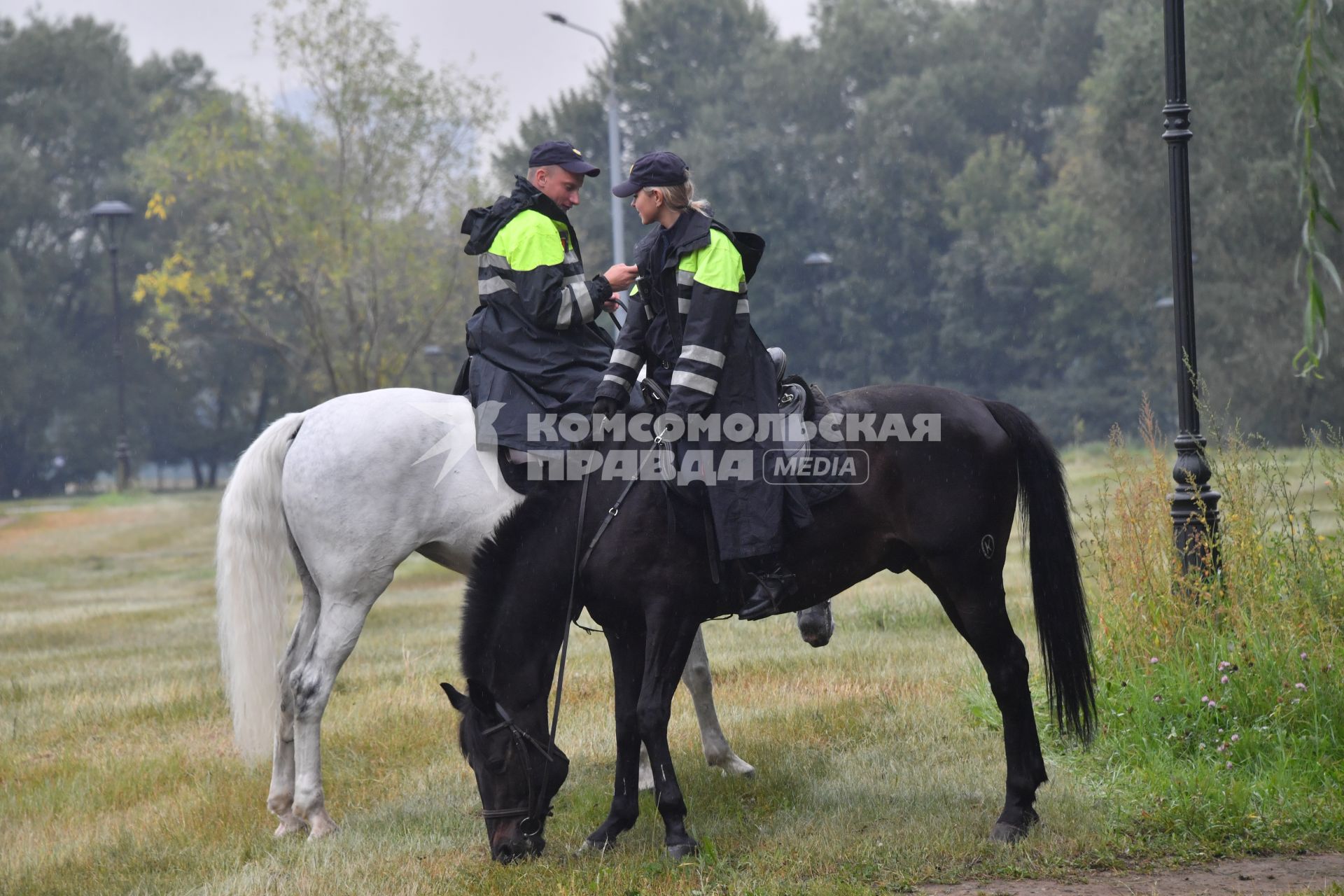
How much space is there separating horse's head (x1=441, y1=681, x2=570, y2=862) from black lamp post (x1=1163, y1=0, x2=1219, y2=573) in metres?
3.57

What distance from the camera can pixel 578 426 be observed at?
6055 millimetres

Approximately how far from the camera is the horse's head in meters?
5.21

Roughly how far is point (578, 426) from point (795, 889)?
2257mm

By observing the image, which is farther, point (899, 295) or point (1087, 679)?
point (899, 295)

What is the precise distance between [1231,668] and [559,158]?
13.3ft

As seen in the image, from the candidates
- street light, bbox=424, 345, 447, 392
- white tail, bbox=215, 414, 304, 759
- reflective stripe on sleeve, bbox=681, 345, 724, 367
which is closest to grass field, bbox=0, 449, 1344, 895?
white tail, bbox=215, 414, 304, 759

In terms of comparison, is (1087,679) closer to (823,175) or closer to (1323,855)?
(1323,855)

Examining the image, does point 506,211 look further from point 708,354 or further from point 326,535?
point 326,535

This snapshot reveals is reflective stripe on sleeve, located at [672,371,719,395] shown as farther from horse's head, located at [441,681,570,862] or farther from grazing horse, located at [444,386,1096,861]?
horse's head, located at [441,681,570,862]

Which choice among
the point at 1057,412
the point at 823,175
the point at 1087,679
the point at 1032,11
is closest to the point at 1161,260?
the point at 1057,412

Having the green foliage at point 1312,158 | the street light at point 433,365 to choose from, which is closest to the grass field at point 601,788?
the green foliage at point 1312,158

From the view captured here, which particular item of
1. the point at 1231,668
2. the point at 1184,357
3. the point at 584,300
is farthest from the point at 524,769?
the point at 1184,357

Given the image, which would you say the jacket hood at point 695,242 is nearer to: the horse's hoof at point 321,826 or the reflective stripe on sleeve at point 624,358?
the reflective stripe on sleeve at point 624,358

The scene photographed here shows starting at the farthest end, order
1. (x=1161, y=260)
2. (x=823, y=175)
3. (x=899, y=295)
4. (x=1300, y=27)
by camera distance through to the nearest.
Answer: (x=823, y=175)
(x=899, y=295)
(x=1161, y=260)
(x=1300, y=27)
